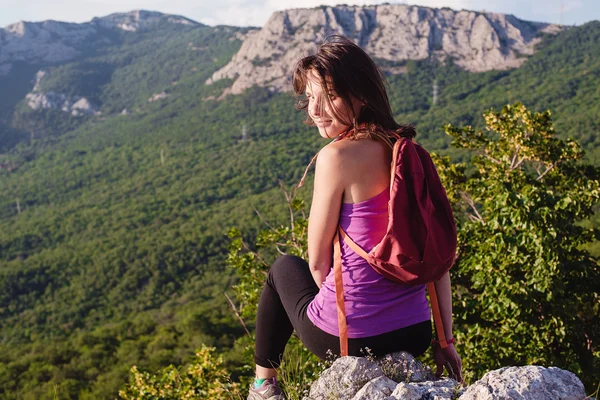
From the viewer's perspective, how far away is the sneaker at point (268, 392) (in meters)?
2.38

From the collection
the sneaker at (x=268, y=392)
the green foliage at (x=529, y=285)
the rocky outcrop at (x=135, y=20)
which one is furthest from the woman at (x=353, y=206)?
the rocky outcrop at (x=135, y=20)

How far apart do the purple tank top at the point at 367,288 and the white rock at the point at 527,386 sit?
0.41 metres

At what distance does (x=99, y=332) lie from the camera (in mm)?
32781

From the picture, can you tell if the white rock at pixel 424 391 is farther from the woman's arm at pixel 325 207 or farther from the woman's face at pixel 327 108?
the woman's face at pixel 327 108

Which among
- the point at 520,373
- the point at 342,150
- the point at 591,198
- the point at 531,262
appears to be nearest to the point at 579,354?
the point at 531,262

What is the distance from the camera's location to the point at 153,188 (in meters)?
78.1

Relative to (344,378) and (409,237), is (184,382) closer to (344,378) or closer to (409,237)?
(344,378)

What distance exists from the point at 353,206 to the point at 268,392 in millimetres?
Answer: 995

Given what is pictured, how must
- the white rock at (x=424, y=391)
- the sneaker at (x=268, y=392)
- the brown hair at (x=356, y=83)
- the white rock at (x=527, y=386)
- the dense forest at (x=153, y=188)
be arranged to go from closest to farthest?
the white rock at (x=527, y=386)
the white rock at (x=424, y=391)
the brown hair at (x=356, y=83)
the sneaker at (x=268, y=392)
the dense forest at (x=153, y=188)

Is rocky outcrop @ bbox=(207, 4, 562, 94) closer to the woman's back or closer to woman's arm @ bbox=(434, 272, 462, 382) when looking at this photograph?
woman's arm @ bbox=(434, 272, 462, 382)

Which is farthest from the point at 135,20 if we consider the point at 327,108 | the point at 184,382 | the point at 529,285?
the point at 327,108

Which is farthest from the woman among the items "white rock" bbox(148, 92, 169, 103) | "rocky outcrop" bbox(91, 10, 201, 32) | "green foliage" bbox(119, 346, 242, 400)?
"rocky outcrop" bbox(91, 10, 201, 32)

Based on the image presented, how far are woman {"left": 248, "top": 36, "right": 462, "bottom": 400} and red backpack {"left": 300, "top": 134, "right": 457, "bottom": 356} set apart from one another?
4cm

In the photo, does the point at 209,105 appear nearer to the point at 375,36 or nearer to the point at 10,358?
the point at 375,36
